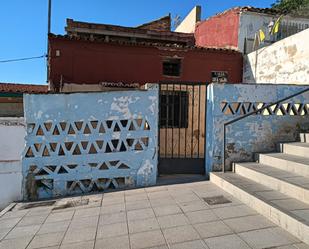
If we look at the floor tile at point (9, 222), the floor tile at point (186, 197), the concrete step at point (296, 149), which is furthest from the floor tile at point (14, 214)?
the concrete step at point (296, 149)

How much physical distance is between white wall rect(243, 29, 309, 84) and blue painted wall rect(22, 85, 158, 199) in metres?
5.45

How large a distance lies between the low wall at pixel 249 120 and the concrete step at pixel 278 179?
20.4 inches

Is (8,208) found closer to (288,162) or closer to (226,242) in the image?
(226,242)

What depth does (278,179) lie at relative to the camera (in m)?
4.23

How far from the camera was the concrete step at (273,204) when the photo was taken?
305 centimetres

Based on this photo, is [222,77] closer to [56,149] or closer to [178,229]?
[56,149]

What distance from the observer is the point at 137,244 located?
3221 mm

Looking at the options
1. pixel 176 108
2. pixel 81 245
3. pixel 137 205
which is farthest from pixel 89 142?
pixel 176 108

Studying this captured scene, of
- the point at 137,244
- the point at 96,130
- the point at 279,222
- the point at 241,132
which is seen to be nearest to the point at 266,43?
the point at 241,132

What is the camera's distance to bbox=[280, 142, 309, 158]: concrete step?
5.03 metres

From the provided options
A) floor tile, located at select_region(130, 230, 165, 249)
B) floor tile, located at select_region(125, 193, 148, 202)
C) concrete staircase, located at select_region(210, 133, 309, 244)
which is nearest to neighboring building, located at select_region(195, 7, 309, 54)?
concrete staircase, located at select_region(210, 133, 309, 244)

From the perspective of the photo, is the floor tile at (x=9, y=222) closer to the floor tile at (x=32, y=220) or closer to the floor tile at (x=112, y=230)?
the floor tile at (x=32, y=220)

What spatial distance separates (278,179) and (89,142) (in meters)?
3.66

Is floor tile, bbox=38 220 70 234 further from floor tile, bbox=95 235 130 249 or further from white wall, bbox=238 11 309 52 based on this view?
white wall, bbox=238 11 309 52
